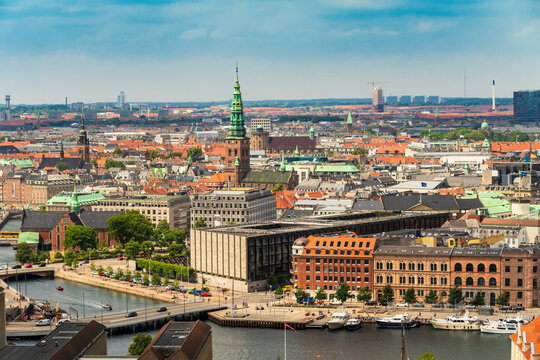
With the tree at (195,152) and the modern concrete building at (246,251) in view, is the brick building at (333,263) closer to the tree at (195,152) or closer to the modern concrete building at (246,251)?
the modern concrete building at (246,251)

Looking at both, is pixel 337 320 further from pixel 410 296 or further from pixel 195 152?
pixel 195 152

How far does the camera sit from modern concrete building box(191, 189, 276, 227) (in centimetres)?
9638

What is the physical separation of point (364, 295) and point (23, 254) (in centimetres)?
3092

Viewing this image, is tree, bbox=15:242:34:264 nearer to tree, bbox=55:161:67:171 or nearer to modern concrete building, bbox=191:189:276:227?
modern concrete building, bbox=191:189:276:227

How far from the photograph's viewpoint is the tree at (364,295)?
65.9 metres

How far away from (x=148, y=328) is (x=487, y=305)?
18.3 meters

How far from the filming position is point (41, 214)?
95938 mm

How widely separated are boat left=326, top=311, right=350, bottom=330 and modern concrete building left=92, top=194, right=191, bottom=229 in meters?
40.4

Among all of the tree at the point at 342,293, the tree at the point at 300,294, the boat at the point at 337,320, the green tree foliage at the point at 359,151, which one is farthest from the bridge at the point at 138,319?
the green tree foliage at the point at 359,151

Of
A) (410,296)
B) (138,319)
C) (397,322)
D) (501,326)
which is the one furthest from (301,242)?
(501,326)

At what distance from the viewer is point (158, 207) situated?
10169 centimetres

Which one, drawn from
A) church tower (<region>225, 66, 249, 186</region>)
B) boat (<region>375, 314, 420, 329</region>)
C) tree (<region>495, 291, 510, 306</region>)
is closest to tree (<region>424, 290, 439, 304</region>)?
tree (<region>495, 291, 510, 306</region>)

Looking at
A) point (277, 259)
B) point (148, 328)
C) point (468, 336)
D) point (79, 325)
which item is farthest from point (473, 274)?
point (79, 325)

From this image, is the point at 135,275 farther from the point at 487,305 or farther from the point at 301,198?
the point at 301,198
